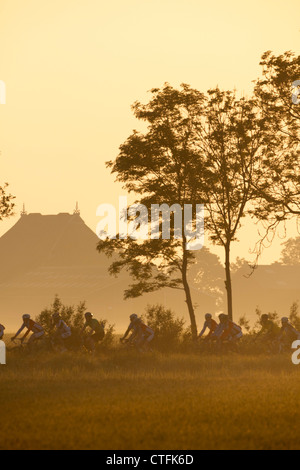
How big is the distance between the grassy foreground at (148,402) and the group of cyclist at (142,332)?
78 cm

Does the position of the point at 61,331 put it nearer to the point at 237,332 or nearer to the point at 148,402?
the point at 237,332

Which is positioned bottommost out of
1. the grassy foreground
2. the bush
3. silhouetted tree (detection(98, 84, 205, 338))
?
the grassy foreground

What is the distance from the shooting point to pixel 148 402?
18.6 m

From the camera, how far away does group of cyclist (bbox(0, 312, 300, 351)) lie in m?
28.2

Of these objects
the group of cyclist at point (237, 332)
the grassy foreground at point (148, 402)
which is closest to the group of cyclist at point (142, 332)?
the group of cyclist at point (237, 332)

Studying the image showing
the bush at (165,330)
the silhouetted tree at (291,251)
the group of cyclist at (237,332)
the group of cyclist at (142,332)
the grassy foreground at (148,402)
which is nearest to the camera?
the grassy foreground at (148,402)

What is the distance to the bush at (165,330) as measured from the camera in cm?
3384

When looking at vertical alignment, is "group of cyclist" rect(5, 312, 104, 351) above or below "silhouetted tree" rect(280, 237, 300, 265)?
below

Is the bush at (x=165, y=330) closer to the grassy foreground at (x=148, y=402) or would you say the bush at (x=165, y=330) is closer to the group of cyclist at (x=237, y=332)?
the group of cyclist at (x=237, y=332)

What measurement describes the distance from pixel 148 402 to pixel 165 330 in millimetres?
17722

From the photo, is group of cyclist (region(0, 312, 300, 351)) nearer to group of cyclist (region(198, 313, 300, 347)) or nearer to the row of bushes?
group of cyclist (region(198, 313, 300, 347))

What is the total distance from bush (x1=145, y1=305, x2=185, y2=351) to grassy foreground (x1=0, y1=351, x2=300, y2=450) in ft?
13.1

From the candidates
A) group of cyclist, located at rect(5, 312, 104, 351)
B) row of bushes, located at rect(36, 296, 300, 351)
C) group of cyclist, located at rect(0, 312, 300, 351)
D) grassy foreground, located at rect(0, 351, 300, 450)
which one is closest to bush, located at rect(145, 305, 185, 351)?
row of bushes, located at rect(36, 296, 300, 351)
